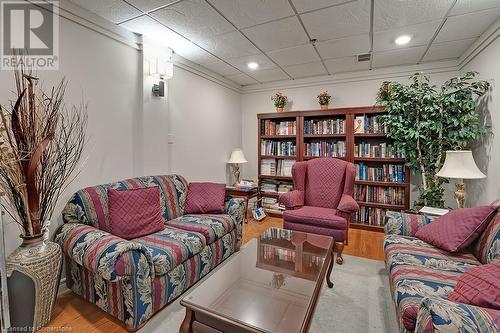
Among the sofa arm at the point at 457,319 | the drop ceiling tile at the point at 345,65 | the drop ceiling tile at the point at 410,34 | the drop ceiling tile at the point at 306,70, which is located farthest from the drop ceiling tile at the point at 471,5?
the sofa arm at the point at 457,319

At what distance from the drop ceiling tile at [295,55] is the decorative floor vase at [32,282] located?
292 centimetres

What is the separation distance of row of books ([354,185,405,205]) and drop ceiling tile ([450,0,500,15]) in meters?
2.14

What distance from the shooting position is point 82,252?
153 centimetres

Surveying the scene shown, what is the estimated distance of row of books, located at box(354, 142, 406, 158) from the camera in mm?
3368

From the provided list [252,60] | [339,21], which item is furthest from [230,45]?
[339,21]

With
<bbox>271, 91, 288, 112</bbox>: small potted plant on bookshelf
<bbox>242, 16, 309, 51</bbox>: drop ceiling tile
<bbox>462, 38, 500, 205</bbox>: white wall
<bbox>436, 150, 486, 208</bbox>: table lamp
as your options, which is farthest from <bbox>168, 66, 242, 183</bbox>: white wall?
<bbox>462, 38, 500, 205</bbox>: white wall

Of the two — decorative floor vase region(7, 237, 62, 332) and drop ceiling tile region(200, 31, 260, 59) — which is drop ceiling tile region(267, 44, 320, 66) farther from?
decorative floor vase region(7, 237, 62, 332)

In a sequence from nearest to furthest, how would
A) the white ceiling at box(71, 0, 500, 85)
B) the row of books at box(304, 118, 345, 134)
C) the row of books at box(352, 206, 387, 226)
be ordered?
the white ceiling at box(71, 0, 500, 85) → the row of books at box(352, 206, 387, 226) → the row of books at box(304, 118, 345, 134)

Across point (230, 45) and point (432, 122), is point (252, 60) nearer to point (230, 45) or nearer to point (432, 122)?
point (230, 45)

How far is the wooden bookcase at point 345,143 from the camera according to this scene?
338cm

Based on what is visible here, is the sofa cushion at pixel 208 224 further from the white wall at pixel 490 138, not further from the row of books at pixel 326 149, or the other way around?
the white wall at pixel 490 138

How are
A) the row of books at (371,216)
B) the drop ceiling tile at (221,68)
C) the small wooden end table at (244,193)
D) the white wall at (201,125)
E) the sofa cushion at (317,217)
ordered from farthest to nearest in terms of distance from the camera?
the small wooden end table at (244,193)
the row of books at (371,216)
the drop ceiling tile at (221,68)
the white wall at (201,125)
the sofa cushion at (317,217)

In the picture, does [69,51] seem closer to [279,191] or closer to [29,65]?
[29,65]
